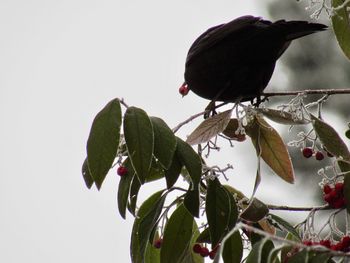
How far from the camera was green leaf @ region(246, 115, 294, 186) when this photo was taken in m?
2.42

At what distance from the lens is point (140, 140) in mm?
2014

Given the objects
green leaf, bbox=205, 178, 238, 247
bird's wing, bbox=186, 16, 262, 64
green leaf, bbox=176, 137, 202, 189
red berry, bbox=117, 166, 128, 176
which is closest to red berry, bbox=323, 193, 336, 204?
green leaf, bbox=205, 178, 238, 247

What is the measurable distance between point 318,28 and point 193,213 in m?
0.84

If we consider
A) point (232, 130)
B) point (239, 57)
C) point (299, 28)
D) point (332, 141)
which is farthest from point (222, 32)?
point (332, 141)

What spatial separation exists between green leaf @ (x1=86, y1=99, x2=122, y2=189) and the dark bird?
79 centimetres

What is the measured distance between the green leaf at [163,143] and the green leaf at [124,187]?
24 cm

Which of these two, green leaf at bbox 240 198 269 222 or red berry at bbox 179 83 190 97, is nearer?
green leaf at bbox 240 198 269 222

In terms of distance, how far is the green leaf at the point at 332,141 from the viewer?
2.24 metres

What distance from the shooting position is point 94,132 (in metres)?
2.06

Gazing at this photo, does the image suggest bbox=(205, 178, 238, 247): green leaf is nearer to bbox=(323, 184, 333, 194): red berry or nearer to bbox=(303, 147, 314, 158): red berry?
bbox=(323, 184, 333, 194): red berry

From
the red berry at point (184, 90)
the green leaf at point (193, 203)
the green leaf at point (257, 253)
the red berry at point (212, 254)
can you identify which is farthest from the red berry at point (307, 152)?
the red berry at point (184, 90)

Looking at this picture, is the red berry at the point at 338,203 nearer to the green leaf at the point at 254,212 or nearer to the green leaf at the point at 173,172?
the green leaf at the point at 254,212

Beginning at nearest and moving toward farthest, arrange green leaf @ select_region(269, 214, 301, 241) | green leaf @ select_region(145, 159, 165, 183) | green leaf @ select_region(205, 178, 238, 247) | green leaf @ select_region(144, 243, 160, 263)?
green leaf @ select_region(205, 178, 238, 247), green leaf @ select_region(269, 214, 301, 241), green leaf @ select_region(145, 159, 165, 183), green leaf @ select_region(144, 243, 160, 263)

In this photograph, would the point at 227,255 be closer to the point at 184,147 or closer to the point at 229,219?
the point at 229,219
